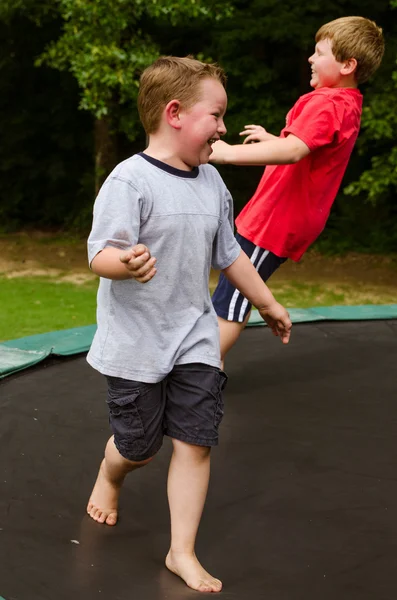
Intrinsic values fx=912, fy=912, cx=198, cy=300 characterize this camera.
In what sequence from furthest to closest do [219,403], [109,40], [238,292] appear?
[109,40]
[238,292]
[219,403]

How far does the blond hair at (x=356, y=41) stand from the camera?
2.75 m

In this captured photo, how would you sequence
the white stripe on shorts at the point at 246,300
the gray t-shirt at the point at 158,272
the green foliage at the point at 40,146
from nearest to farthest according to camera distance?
1. the gray t-shirt at the point at 158,272
2. the white stripe on shorts at the point at 246,300
3. the green foliage at the point at 40,146

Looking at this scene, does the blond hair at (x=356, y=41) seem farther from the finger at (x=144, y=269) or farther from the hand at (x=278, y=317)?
the finger at (x=144, y=269)

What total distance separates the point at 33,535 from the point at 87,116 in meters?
6.91

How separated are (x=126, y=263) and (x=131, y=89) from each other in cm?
458

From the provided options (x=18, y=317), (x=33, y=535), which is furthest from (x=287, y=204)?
(x=18, y=317)

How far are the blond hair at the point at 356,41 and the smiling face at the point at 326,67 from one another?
0.02m

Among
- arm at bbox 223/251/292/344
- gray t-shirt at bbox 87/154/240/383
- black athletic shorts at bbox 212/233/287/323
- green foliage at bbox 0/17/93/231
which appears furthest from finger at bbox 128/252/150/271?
green foliage at bbox 0/17/93/231

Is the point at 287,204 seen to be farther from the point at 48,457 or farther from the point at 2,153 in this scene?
the point at 2,153

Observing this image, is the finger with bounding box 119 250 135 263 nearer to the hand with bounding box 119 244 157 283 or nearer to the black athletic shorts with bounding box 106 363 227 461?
the hand with bounding box 119 244 157 283

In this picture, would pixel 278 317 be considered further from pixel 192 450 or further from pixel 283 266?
pixel 283 266

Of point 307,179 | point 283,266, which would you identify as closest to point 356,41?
point 307,179

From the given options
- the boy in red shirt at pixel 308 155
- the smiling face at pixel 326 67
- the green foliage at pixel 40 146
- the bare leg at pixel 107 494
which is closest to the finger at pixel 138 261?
the bare leg at pixel 107 494

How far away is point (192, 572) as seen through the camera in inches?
71.9
